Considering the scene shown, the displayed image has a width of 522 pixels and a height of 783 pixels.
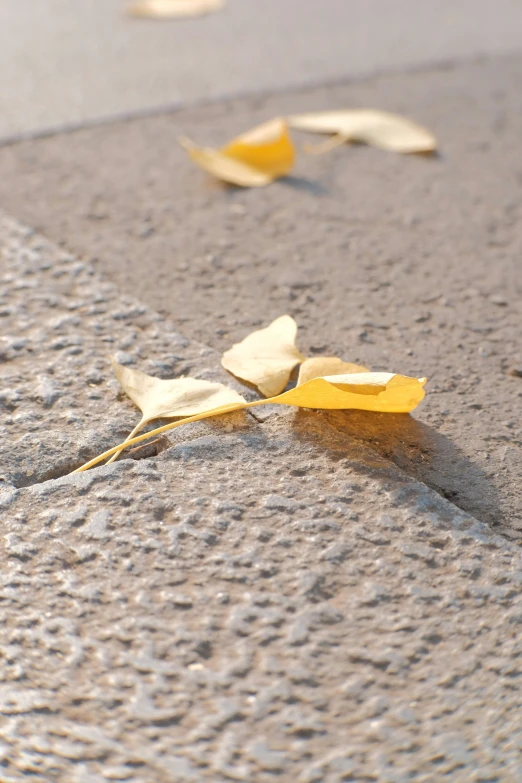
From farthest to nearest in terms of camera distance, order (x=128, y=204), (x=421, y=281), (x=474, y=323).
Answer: (x=128, y=204) < (x=421, y=281) < (x=474, y=323)

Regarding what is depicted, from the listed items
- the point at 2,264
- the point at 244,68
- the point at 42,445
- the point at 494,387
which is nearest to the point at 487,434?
the point at 494,387

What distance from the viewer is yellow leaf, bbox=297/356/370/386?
1.23 m

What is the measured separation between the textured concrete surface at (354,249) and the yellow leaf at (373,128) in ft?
A: 0.16

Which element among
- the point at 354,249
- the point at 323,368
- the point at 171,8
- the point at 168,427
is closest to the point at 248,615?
the point at 168,427

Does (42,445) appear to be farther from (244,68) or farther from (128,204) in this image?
(244,68)

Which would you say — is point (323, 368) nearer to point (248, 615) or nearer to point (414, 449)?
point (414, 449)

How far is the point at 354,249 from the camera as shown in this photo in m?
1.69

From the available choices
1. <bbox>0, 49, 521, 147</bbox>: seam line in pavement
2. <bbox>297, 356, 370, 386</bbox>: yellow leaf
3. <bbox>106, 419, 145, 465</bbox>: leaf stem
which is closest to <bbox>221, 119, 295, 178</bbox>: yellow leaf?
<bbox>0, 49, 521, 147</bbox>: seam line in pavement

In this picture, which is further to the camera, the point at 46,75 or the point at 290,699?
the point at 46,75

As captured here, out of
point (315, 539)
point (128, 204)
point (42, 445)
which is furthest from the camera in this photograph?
point (128, 204)

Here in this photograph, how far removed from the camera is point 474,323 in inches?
57.7

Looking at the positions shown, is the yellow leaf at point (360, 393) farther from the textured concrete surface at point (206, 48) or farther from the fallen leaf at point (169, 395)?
the textured concrete surface at point (206, 48)

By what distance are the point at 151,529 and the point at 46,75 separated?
1885mm

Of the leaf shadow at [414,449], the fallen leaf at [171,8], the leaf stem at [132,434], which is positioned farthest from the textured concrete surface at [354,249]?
the fallen leaf at [171,8]
